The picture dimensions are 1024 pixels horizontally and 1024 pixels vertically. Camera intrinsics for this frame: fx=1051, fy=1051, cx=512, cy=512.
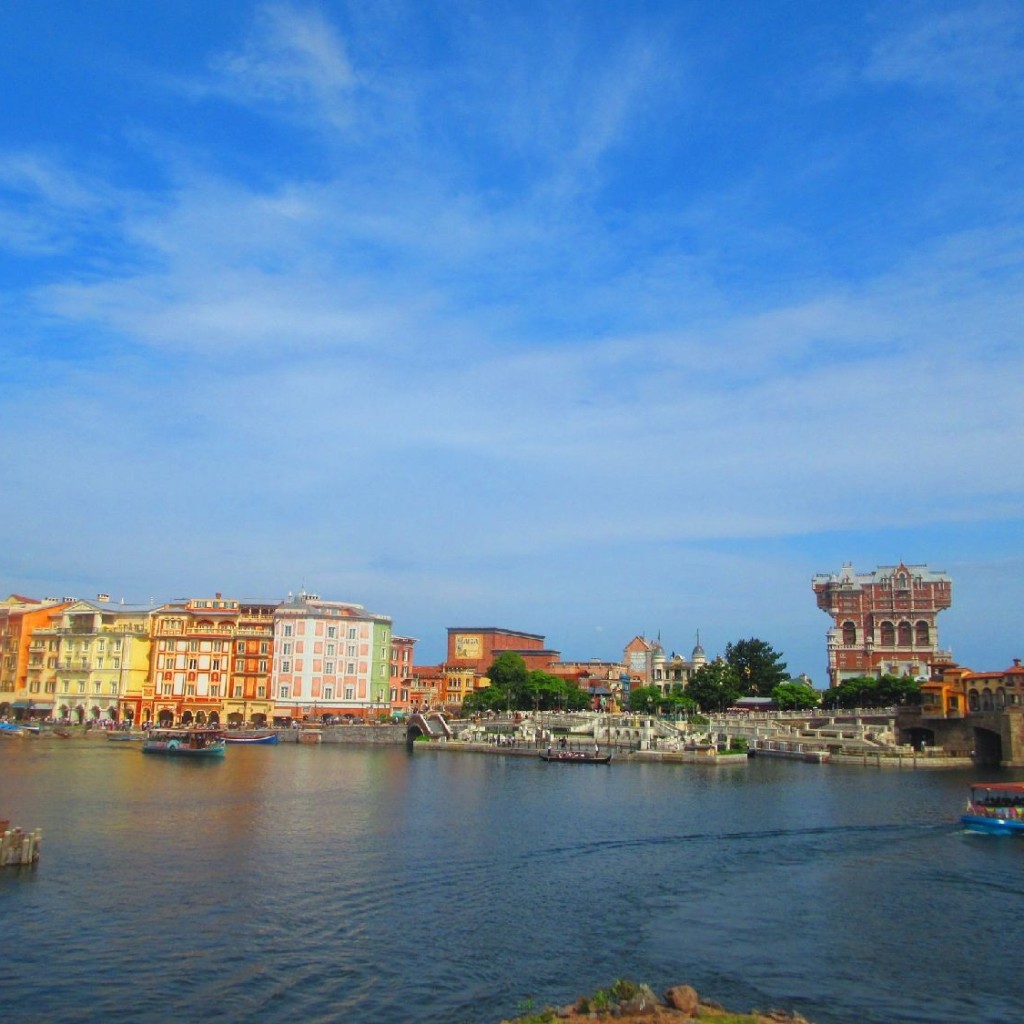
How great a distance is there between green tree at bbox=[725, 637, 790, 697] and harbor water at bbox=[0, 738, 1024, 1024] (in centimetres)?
6146

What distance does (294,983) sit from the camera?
23891 mm

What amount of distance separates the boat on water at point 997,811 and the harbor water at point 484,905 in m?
1.33

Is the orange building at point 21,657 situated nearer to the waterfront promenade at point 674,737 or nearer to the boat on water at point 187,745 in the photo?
the waterfront promenade at point 674,737

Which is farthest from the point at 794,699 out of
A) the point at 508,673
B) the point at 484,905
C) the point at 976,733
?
the point at 484,905

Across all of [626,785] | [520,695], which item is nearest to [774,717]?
[520,695]

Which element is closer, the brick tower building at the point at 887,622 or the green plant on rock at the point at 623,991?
the green plant on rock at the point at 623,991

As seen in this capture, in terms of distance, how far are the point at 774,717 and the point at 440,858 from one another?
68293 mm

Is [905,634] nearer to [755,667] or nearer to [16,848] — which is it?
[755,667]

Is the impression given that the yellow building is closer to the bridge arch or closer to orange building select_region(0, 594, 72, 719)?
orange building select_region(0, 594, 72, 719)

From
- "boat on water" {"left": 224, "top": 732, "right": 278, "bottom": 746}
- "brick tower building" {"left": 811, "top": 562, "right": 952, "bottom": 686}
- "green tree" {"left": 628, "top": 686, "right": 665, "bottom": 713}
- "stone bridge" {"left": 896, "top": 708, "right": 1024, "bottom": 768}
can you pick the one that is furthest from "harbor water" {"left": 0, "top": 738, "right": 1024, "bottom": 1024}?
"brick tower building" {"left": 811, "top": 562, "right": 952, "bottom": 686}

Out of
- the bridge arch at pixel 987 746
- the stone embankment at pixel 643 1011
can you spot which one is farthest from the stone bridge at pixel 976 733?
the stone embankment at pixel 643 1011

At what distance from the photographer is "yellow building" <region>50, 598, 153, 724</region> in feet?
372

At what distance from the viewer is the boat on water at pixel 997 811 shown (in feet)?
153

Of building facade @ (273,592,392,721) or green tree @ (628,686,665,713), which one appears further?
green tree @ (628,686,665,713)
